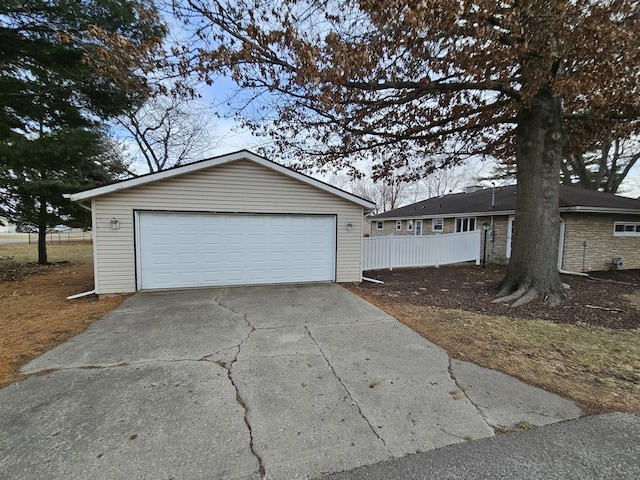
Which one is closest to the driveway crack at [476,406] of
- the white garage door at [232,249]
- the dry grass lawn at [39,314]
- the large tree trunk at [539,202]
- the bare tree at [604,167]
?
the large tree trunk at [539,202]

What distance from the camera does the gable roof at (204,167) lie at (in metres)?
6.65

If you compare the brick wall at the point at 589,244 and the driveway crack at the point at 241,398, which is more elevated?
the brick wall at the point at 589,244

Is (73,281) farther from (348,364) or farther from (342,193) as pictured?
(348,364)

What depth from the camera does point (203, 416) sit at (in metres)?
2.49

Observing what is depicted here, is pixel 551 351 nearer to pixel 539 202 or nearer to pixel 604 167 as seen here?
pixel 539 202

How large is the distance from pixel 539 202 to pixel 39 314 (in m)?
10.2

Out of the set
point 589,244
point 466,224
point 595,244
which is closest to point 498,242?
point 466,224

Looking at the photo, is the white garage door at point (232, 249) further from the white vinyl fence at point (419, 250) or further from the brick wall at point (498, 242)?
Answer: the brick wall at point (498, 242)

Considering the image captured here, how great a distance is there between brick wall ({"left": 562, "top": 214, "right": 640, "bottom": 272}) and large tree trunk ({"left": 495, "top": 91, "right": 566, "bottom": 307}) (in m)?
5.45

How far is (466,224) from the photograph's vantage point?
46.9 ft

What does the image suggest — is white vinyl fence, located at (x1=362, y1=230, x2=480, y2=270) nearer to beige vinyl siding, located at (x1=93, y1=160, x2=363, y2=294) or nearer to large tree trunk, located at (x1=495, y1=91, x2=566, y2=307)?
beige vinyl siding, located at (x1=93, y1=160, x2=363, y2=294)

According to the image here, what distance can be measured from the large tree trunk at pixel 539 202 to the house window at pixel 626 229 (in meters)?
7.82

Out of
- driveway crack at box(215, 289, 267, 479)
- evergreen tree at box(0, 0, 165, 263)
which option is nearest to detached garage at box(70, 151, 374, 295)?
evergreen tree at box(0, 0, 165, 263)

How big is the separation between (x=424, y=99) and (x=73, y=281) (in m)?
11.1
